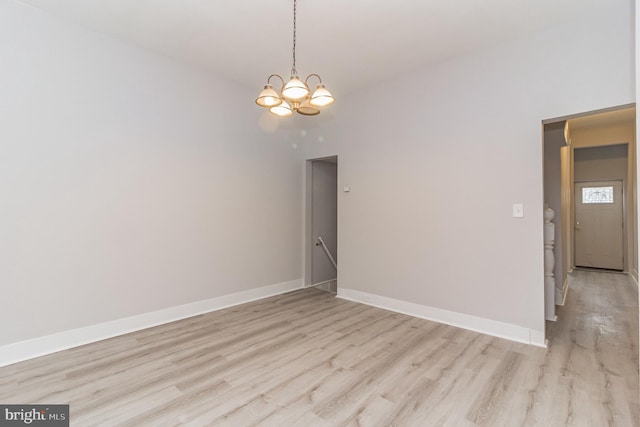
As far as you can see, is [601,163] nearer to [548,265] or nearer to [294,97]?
[548,265]

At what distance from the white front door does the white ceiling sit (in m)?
5.47

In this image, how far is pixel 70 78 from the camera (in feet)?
8.85

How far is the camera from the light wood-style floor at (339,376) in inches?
70.9

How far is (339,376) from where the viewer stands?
7.31ft

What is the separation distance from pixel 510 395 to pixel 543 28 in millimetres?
3071

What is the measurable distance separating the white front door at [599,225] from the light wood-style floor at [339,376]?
3.84 metres

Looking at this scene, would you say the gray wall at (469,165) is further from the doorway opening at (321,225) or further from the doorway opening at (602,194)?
the doorway opening at (602,194)

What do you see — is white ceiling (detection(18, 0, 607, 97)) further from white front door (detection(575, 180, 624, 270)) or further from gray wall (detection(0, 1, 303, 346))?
white front door (detection(575, 180, 624, 270))

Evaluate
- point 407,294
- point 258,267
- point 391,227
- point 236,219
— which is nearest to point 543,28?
point 391,227

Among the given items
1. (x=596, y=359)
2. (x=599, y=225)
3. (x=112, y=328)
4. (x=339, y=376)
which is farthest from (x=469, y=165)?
(x=599, y=225)

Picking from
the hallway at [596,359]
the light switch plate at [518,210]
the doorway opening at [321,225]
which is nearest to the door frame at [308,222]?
the doorway opening at [321,225]

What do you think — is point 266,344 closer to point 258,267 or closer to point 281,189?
point 258,267

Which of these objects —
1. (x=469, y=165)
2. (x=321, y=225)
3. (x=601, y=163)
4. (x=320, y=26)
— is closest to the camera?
(x=320, y=26)

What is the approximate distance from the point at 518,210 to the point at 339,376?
224cm
